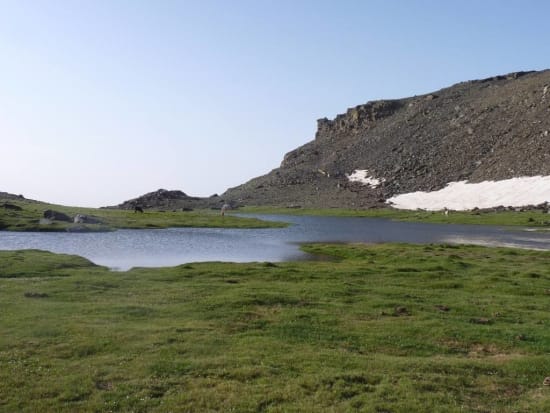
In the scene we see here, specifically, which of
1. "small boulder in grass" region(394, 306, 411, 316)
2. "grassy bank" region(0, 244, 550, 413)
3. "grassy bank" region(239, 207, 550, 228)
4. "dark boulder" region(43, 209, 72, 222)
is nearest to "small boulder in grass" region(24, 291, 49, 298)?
"grassy bank" region(0, 244, 550, 413)

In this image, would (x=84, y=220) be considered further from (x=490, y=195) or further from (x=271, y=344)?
(x=490, y=195)

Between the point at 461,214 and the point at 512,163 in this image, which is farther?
the point at 512,163

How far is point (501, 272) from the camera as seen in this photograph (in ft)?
156

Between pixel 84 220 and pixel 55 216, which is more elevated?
pixel 55 216

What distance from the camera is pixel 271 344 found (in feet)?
75.4

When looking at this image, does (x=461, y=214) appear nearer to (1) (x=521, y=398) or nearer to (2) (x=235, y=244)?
(2) (x=235, y=244)

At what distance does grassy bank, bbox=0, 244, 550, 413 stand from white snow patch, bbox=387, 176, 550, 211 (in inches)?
5340

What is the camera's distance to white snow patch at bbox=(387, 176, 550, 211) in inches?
6486

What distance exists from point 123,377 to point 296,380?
19.4 feet

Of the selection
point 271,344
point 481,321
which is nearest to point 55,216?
point 271,344

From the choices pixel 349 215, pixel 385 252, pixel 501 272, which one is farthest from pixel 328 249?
pixel 349 215

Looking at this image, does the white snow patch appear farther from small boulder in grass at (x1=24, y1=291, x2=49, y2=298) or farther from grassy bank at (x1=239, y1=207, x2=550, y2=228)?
small boulder in grass at (x1=24, y1=291, x2=49, y2=298)

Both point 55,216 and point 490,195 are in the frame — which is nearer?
point 55,216

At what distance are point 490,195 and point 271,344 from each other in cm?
17086
